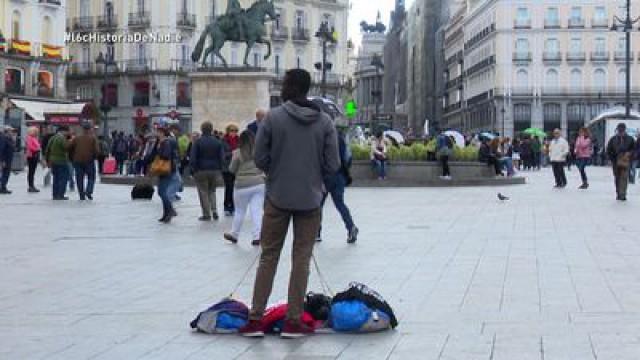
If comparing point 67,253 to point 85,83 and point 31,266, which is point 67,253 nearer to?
point 31,266

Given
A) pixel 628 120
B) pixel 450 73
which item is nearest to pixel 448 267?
pixel 628 120

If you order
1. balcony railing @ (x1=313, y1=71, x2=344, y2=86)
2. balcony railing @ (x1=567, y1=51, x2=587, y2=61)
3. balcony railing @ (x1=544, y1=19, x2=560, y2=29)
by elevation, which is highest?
balcony railing @ (x1=544, y1=19, x2=560, y2=29)

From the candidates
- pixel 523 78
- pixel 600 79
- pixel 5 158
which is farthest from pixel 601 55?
pixel 5 158

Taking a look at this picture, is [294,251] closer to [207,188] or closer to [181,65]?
[207,188]

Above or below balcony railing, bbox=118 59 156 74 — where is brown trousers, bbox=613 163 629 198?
below

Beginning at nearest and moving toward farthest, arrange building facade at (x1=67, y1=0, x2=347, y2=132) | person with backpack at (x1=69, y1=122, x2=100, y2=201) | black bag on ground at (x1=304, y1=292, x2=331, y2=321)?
black bag on ground at (x1=304, y1=292, x2=331, y2=321)
person with backpack at (x1=69, y1=122, x2=100, y2=201)
building facade at (x1=67, y1=0, x2=347, y2=132)

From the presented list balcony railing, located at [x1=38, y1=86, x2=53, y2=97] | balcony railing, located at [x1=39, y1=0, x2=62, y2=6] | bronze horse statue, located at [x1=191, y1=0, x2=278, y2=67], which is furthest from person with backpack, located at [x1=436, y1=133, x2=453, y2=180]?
balcony railing, located at [x1=39, y1=0, x2=62, y2=6]

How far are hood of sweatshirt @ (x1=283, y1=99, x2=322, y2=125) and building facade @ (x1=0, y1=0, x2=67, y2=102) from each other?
2331 inches

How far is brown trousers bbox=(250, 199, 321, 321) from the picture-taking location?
859cm

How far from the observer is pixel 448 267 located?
12609 mm

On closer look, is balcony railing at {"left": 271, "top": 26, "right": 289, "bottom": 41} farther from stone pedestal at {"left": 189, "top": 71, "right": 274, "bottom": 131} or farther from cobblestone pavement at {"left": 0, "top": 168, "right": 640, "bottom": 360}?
cobblestone pavement at {"left": 0, "top": 168, "right": 640, "bottom": 360}

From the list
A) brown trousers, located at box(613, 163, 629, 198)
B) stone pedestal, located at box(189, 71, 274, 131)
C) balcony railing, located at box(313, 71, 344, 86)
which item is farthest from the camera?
balcony railing, located at box(313, 71, 344, 86)

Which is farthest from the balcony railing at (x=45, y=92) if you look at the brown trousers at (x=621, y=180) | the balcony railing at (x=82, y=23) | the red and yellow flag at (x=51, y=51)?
the brown trousers at (x=621, y=180)

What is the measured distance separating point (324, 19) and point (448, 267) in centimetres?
8575
